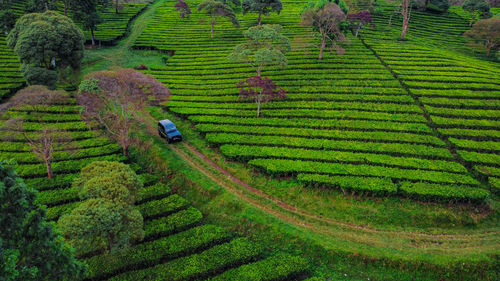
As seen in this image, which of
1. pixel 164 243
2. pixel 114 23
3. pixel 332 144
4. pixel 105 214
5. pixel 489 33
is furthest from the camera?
pixel 114 23

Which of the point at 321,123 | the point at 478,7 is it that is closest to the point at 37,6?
the point at 321,123

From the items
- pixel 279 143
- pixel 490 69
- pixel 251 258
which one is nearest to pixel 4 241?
pixel 251 258

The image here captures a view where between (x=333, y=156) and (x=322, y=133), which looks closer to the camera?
(x=333, y=156)

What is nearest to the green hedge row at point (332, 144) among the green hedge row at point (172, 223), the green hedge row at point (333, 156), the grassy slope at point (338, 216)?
the green hedge row at point (333, 156)

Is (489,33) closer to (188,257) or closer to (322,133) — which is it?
(322,133)

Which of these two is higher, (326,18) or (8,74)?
(326,18)

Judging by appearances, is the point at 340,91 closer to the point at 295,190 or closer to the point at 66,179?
the point at 295,190
